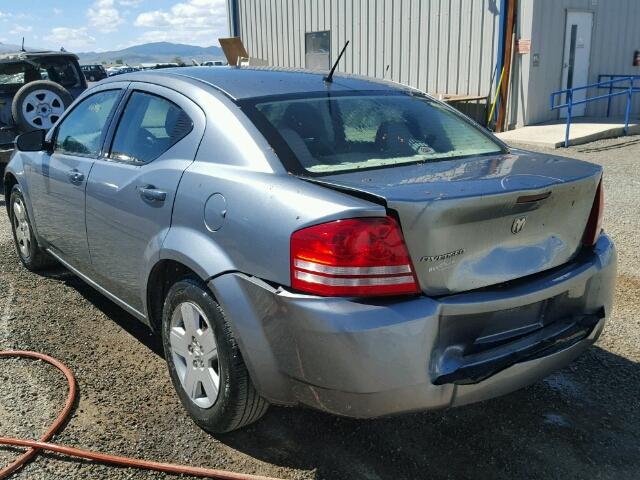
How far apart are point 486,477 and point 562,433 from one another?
54 cm

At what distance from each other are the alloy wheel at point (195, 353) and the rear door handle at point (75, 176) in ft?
4.20

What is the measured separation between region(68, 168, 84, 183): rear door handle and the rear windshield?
1.37 metres

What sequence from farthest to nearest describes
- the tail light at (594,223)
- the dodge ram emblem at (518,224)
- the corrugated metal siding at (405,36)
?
Answer: 1. the corrugated metal siding at (405,36)
2. the tail light at (594,223)
3. the dodge ram emblem at (518,224)

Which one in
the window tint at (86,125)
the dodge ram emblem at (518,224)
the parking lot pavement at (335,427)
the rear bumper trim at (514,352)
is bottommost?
the parking lot pavement at (335,427)

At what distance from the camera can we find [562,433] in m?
2.90

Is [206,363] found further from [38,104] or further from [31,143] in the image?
[38,104]

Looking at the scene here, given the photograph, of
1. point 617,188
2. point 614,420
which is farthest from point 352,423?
point 617,188

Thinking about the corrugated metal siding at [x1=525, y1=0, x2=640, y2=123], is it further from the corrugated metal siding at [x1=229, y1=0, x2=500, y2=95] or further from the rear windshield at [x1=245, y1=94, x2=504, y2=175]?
the rear windshield at [x1=245, y1=94, x2=504, y2=175]

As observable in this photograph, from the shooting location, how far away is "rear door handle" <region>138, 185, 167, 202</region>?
9.66ft

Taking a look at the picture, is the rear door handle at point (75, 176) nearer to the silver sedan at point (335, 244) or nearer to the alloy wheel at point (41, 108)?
the silver sedan at point (335, 244)

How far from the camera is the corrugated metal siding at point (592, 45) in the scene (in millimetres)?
12492

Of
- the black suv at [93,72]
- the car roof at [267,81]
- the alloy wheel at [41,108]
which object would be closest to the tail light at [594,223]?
the car roof at [267,81]

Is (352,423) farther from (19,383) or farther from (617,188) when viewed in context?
(617,188)

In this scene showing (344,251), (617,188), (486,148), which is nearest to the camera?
(344,251)
